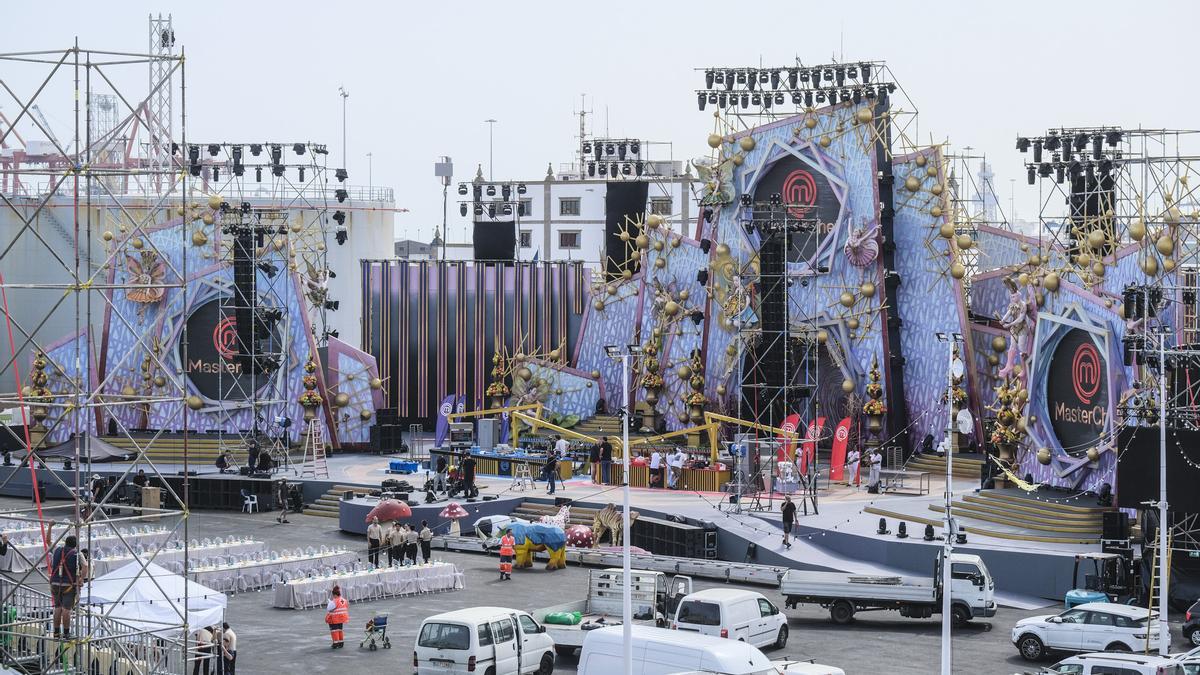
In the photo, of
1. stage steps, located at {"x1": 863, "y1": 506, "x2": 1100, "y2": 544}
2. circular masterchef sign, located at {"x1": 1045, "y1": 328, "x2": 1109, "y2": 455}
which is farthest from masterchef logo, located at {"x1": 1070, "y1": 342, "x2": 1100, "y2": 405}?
stage steps, located at {"x1": 863, "y1": 506, "x2": 1100, "y2": 544}

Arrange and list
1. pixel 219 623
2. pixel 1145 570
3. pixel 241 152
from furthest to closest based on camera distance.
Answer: pixel 241 152 → pixel 1145 570 → pixel 219 623

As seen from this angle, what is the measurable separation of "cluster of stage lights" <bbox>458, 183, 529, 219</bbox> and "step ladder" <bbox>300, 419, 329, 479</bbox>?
3051cm

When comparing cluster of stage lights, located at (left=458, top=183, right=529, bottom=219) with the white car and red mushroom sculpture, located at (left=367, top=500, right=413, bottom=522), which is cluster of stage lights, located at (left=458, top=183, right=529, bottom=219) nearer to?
red mushroom sculpture, located at (left=367, top=500, right=413, bottom=522)

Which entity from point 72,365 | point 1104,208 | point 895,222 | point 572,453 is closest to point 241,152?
point 72,365

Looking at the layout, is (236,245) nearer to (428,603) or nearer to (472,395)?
(472,395)

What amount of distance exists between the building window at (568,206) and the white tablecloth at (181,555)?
5485 centimetres

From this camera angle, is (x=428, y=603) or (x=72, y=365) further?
(x=72, y=365)

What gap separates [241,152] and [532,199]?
31.2 m

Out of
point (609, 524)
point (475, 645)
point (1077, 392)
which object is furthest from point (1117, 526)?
point (475, 645)

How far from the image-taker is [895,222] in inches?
2297

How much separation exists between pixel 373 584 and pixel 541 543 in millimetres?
5654

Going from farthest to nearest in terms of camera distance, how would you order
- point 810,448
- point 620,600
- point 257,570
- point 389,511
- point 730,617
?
point 810,448 < point 389,511 < point 257,570 < point 620,600 < point 730,617

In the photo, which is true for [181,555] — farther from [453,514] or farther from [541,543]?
[453,514]

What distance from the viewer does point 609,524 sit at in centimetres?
4694
